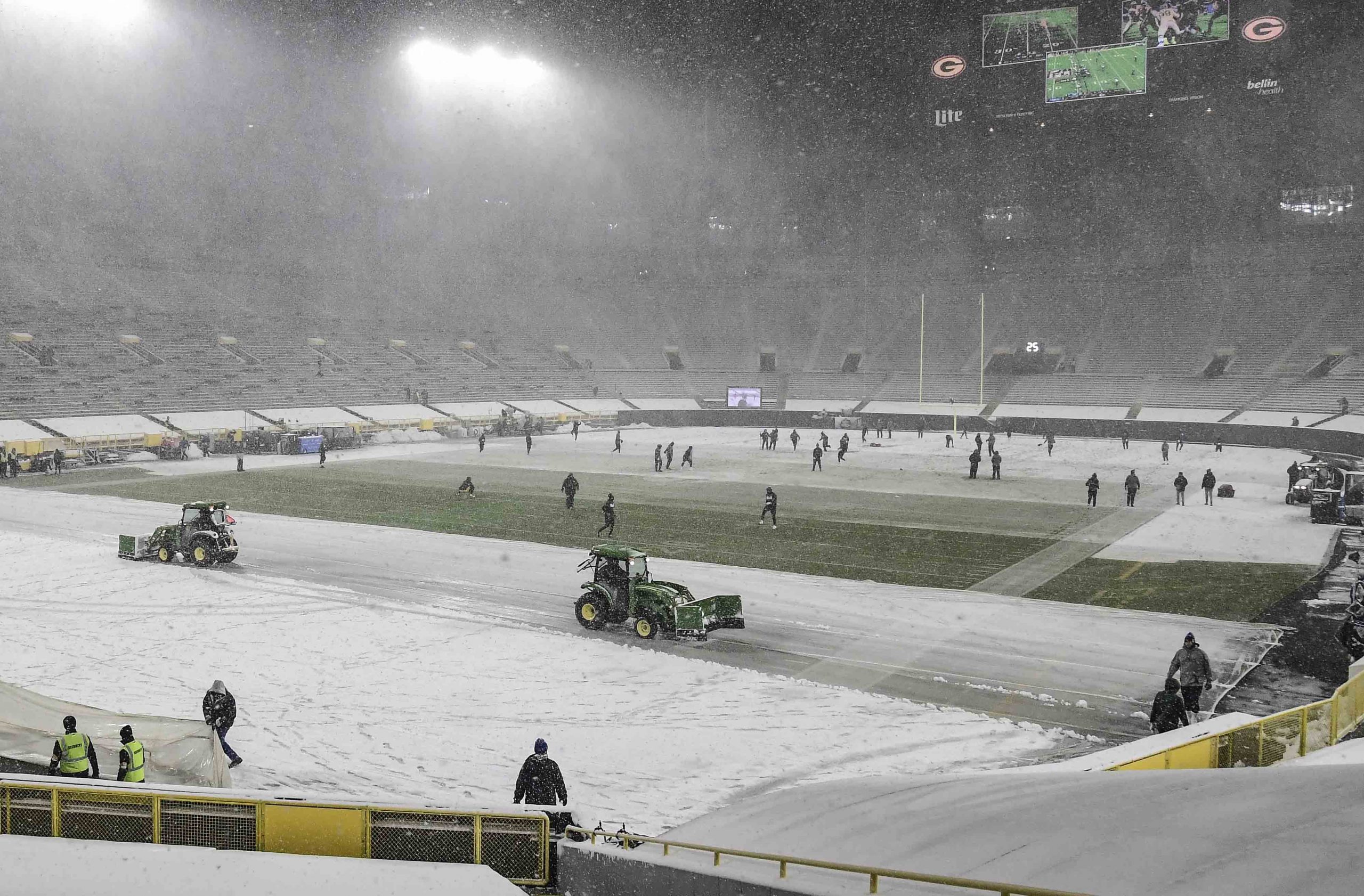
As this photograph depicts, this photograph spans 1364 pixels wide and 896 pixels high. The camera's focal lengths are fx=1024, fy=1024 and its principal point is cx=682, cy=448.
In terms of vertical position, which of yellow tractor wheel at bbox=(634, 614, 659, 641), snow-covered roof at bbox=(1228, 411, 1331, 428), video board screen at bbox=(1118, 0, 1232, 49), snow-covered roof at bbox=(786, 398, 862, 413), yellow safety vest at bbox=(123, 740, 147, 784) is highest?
video board screen at bbox=(1118, 0, 1232, 49)

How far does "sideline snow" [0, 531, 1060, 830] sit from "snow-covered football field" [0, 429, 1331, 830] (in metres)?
0.05

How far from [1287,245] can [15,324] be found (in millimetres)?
82321

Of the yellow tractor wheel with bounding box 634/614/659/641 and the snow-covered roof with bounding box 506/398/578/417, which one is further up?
the snow-covered roof with bounding box 506/398/578/417

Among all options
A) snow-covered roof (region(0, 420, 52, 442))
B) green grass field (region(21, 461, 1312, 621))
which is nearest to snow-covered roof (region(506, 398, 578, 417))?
green grass field (region(21, 461, 1312, 621))

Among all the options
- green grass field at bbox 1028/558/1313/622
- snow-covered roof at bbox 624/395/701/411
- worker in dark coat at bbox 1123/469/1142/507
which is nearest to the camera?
green grass field at bbox 1028/558/1313/622

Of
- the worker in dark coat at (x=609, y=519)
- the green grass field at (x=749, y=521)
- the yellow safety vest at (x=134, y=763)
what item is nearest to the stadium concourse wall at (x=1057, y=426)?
the green grass field at (x=749, y=521)

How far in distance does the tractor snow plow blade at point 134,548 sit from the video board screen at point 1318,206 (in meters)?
77.5

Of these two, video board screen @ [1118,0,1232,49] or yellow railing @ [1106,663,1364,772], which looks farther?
video board screen @ [1118,0,1232,49]

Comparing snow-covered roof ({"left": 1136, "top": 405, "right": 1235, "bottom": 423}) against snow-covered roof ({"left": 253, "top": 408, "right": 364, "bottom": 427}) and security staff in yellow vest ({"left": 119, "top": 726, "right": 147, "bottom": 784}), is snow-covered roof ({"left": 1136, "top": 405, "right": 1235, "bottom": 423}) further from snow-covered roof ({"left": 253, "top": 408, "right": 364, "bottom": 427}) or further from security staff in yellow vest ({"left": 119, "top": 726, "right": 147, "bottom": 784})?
security staff in yellow vest ({"left": 119, "top": 726, "right": 147, "bottom": 784})

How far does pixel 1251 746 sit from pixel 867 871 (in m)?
5.46

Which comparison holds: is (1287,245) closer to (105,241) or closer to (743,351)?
(743,351)

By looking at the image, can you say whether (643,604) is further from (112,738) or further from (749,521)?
(749,521)

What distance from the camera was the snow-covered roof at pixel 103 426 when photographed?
4791 cm

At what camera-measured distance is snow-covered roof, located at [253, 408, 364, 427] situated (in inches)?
2194
